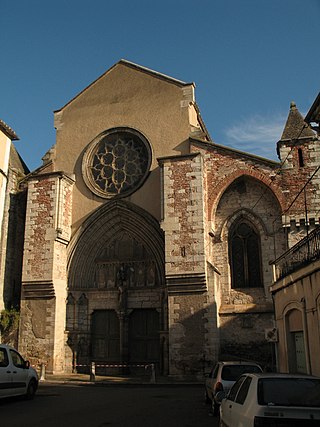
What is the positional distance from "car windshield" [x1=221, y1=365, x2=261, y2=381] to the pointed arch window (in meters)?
8.46

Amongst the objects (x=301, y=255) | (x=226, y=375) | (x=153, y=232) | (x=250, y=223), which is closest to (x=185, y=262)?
(x=153, y=232)

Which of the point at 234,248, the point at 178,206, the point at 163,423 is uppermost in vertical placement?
the point at 178,206

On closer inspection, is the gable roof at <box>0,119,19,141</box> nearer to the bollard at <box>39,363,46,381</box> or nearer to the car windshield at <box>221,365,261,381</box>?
the bollard at <box>39,363,46,381</box>

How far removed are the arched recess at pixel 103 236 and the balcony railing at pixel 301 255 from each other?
5390mm

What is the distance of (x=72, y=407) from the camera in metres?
9.78

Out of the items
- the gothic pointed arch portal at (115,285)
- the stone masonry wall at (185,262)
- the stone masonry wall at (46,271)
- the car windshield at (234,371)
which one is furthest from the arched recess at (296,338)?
the stone masonry wall at (46,271)

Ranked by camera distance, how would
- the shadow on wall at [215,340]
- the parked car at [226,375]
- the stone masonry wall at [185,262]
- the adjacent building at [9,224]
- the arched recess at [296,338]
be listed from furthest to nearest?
the adjacent building at [9,224] < the stone masonry wall at [185,262] < the shadow on wall at [215,340] < the arched recess at [296,338] < the parked car at [226,375]

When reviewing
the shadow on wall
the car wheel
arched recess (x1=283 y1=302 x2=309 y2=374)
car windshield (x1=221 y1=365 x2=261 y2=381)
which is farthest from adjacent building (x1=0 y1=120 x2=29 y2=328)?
car windshield (x1=221 y1=365 x2=261 y2=381)

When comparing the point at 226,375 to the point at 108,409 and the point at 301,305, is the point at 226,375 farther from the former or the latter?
the point at 301,305

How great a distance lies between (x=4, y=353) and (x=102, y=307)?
27.0ft

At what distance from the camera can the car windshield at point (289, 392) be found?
4559mm

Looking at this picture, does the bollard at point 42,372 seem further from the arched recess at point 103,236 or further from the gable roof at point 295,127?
the gable roof at point 295,127

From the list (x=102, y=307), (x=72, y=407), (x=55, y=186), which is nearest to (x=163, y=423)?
(x=72, y=407)

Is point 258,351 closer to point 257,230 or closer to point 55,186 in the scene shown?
point 257,230
